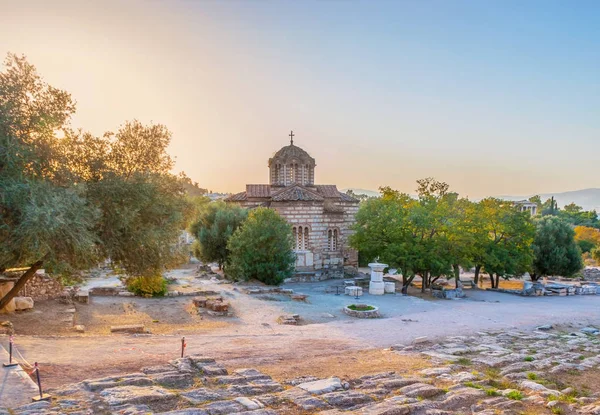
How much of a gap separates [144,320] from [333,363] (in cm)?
934

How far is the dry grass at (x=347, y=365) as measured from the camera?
32.8 feet

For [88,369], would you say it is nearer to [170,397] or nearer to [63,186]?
[170,397]

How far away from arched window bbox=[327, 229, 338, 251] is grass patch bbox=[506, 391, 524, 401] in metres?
26.0

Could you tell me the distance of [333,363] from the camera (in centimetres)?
1108

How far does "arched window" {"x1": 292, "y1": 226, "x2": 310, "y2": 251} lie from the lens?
107ft

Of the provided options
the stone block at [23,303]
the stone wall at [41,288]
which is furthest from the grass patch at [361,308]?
the stone block at [23,303]

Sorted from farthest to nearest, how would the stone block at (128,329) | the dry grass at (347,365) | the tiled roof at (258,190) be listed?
the tiled roof at (258,190) → the stone block at (128,329) → the dry grass at (347,365)

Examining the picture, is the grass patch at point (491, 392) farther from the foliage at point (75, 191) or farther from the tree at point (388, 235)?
the tree at point (388, 235)

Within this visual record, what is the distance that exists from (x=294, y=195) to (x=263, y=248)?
303 inches

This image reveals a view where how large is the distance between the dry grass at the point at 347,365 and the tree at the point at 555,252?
30562 mm

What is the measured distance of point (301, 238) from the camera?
108 ft

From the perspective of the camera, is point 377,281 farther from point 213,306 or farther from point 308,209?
point 213,306

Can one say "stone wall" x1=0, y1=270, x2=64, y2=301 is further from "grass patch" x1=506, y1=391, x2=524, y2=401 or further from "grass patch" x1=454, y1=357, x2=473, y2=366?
"grass patch" x1=506, y1=391, x2=524, y2=401

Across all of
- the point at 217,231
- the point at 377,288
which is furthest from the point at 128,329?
the point at 217,231
